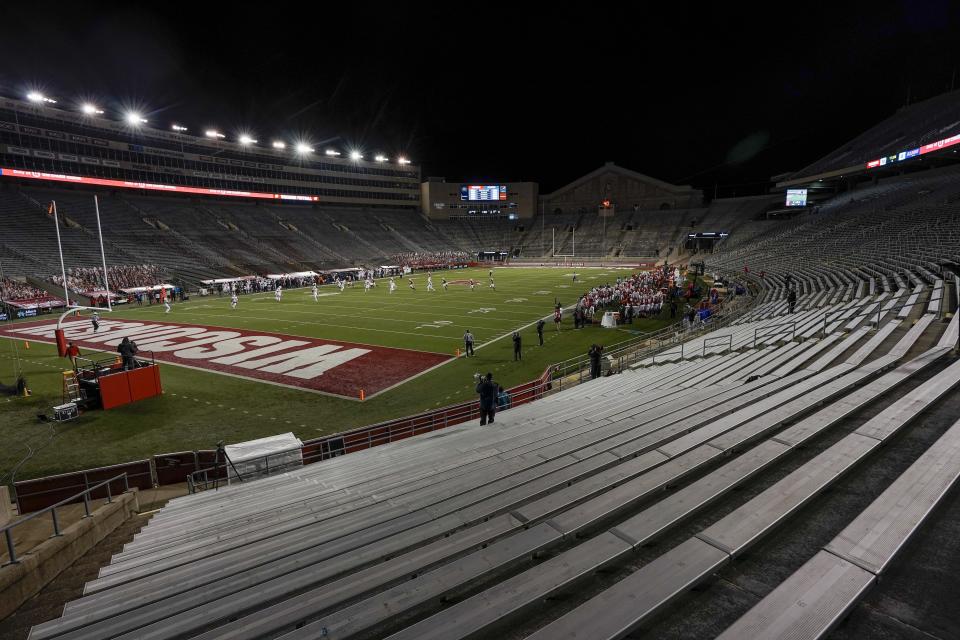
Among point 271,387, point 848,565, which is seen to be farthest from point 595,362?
point 848,565

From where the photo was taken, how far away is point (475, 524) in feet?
13.1

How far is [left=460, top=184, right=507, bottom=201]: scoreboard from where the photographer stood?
10156cm

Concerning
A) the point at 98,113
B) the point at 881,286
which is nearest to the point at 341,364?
the point at 881,286

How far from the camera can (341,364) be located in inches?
744

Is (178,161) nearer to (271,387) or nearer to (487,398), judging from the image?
(271,387)

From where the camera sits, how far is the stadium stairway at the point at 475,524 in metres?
2.85

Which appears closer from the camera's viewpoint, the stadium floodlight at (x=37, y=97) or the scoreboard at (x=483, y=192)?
the stadium floodlight at (x=37, y=97)

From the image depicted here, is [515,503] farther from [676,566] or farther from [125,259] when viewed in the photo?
[125,259]

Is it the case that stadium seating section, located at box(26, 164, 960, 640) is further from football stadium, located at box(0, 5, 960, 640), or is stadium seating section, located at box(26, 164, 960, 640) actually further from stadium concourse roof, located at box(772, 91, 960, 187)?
stadium concourse roof, located at box(772, 91, 960, 187)

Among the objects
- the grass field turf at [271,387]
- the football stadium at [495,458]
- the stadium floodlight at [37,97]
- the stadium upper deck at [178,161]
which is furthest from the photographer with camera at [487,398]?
the stadium floodlight at [37,97]

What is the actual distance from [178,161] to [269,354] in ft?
193

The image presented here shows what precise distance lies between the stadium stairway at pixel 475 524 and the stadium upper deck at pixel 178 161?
64.8 meters

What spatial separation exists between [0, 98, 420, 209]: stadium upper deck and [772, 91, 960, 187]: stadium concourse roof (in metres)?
69.1

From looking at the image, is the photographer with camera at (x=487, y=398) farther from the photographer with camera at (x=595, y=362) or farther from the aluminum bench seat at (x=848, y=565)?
the aluminum bench seat at (x=848, y=565)
